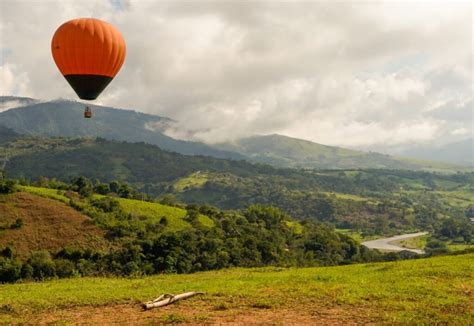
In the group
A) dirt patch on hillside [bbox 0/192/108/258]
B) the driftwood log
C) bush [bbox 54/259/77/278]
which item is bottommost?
bush [bbox 54/259/77/278]

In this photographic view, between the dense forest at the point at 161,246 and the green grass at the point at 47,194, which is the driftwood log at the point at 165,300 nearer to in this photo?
the dense forest at the point at 161,246

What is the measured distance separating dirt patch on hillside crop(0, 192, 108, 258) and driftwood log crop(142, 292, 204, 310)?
74247mm

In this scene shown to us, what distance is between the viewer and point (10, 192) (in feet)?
385

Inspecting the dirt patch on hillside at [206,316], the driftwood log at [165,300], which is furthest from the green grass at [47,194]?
the dirt patch on hillside at [206,316]

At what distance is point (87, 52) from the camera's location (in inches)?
1650

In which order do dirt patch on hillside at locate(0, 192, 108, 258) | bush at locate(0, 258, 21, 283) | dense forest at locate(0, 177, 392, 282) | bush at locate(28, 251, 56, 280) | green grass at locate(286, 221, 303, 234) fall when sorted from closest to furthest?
bush at locate(0, 258, 21, 283)
bush at locate(28, 251, 56, 280)
dense forest at locate(0, 177, 392, 282)
dirt patch on hillside at locate(0, 192, 108, 258)
green grass at locate(286, 221, 303, 234)

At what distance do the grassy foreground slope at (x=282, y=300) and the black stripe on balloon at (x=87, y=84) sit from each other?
1853 cm

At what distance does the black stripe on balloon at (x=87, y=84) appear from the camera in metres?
43.4

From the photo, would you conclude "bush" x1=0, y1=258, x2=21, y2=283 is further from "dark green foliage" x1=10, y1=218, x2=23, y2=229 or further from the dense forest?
"dark green foliage" x1=10, y1=218, x2=23, y2=229

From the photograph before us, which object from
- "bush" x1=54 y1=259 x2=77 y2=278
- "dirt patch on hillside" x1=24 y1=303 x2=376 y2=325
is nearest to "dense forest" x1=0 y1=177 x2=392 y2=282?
"bush" x1=54 y1=259 x2=77 y2=278

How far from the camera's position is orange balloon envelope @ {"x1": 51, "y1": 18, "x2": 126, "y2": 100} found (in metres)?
41.8

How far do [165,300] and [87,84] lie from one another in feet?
82.5

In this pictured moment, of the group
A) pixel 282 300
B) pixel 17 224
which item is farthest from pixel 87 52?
pixel 17 224

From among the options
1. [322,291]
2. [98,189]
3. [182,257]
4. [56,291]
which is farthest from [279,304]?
[98,189]
